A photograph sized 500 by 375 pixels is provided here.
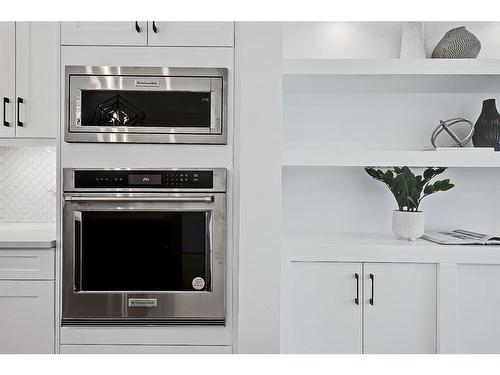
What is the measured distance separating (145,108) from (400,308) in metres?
1.49

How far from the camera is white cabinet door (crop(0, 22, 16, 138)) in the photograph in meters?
2.19

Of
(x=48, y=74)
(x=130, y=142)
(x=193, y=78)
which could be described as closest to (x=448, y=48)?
(x=193, y=78)

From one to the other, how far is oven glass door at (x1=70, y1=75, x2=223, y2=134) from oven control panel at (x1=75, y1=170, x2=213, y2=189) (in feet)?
0.63

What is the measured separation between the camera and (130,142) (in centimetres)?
208

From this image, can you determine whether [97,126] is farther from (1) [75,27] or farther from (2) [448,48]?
(2) [448,48]

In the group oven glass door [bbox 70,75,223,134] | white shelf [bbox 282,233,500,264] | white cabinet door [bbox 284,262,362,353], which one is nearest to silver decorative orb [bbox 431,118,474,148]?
white shelf [bbox 282,233,500,264]

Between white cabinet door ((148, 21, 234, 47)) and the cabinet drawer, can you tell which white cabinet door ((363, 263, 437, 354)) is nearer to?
white cabinet door ((148, 21, 234, 47))

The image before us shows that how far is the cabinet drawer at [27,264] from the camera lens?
207 centimetres

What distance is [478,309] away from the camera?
2016mm

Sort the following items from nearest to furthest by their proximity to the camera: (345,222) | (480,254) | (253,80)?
(253,80)
(480,254)
(345,222)

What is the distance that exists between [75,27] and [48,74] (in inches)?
11.2

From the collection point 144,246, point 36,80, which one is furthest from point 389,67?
point 36,80

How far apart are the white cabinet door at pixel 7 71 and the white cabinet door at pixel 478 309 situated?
225 centimetres

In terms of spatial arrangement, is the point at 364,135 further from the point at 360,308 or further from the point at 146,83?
the point at 146,83
